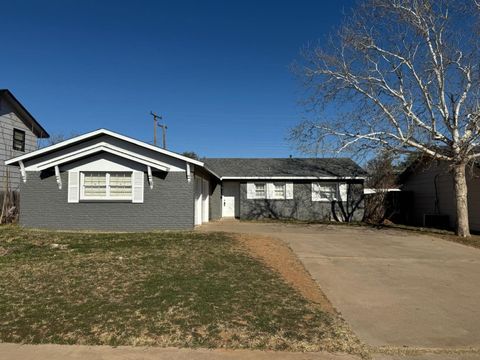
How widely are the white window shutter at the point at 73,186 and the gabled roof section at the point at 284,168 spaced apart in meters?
9.97

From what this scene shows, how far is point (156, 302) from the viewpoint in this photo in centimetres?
643

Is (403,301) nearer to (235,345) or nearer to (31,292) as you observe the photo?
(235,345)

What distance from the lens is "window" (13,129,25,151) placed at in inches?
814

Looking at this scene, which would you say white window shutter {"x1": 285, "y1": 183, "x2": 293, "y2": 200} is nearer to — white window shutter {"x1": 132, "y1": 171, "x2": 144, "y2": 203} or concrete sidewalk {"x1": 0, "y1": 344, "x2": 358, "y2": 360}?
white window shutter {"x1": 132, "y1": 171, "x2": 144, "y2": 203}

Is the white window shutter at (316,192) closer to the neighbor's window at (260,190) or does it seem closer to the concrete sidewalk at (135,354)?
the neighbor's window at (260,190)

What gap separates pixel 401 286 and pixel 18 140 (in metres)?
20.0

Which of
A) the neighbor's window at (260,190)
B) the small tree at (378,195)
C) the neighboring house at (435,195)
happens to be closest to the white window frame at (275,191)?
the neighbor's window at (260,190)

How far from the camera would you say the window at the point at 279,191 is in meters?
24.7

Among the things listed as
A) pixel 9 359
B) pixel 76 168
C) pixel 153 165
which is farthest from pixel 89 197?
pixel 9 359

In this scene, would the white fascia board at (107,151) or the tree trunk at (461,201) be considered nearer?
the white fascia board at (107,151)

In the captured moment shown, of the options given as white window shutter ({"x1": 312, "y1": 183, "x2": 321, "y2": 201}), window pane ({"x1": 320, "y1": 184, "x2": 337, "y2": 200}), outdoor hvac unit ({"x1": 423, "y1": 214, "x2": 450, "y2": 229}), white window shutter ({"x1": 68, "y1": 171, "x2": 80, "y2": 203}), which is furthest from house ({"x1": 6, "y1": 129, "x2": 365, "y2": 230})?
outdoor hvac unit ({"x1": 423, "y1": 214, "x2": 450, "y2": 229})

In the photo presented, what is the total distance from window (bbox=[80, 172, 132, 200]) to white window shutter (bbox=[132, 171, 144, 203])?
25cm

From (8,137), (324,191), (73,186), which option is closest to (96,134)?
(73,186)

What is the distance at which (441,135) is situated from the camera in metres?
18.4
